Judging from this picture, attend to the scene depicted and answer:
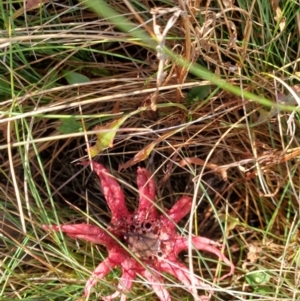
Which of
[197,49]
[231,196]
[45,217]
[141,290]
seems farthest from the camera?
[231,196]

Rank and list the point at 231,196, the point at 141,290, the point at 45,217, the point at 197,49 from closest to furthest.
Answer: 1. the point at 197,49
2. the point at 45,217
3. the point at 141,290
4. the point at 231,196

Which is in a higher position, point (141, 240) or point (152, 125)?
point (152, 125)

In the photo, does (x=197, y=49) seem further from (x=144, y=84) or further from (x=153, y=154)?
(x=153, y=154)

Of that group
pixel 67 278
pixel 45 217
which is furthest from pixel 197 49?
pixel 67 278

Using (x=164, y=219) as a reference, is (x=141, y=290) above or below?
A: below
